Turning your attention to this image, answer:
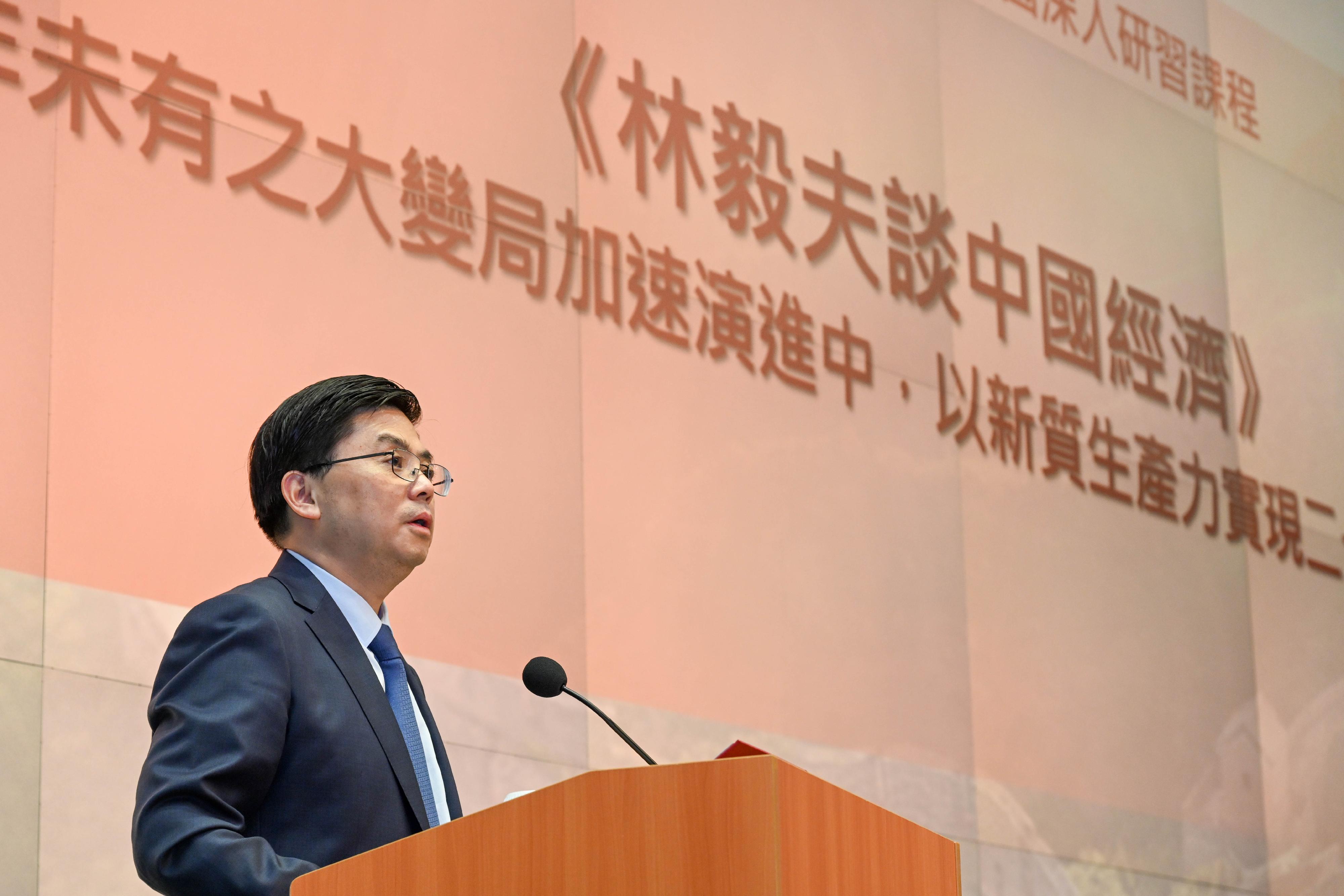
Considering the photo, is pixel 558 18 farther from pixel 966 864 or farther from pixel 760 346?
pixel 966 864

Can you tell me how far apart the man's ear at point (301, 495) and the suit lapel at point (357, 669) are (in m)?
0.08

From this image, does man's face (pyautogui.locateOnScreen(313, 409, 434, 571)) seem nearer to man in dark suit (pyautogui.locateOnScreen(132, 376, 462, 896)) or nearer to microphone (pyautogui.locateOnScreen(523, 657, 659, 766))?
man in dark suit (pyautogui.locateOnScreen(132, 376, 462, 896))

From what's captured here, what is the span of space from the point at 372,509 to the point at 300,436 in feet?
0.47

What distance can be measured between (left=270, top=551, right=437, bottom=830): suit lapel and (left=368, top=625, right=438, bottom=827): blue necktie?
0.8 inches

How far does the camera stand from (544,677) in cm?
195

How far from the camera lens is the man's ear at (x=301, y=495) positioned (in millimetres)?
2045

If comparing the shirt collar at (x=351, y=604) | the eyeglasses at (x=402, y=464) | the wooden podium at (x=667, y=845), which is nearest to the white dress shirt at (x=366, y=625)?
the shirt collar at (x=351, y=604)

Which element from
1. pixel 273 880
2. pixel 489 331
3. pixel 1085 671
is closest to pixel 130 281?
pixel 489 331

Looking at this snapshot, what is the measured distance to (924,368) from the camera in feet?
14.1

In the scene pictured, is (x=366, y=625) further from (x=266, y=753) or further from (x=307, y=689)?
(x=266, y=753)

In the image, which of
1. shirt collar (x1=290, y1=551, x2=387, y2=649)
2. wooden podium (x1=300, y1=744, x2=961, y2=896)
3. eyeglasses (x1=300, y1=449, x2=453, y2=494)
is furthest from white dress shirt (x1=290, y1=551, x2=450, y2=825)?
wooden podium (x1=300, y1=744, x2=961, y2=896)

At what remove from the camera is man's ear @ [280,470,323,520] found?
2.04 metres

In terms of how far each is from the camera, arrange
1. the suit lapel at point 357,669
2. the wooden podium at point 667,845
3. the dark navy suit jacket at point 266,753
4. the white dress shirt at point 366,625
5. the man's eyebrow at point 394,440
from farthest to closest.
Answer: the man's eyebrow at point 394,440
the white dress shirt at point 366,625
the suit lapel at point 357,669
the dark navy suit jacket at point 266,753
the wooden podium at point 667,845

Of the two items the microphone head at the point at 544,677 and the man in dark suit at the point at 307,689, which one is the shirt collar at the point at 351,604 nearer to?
the man in dark suit at the point at 307,689
